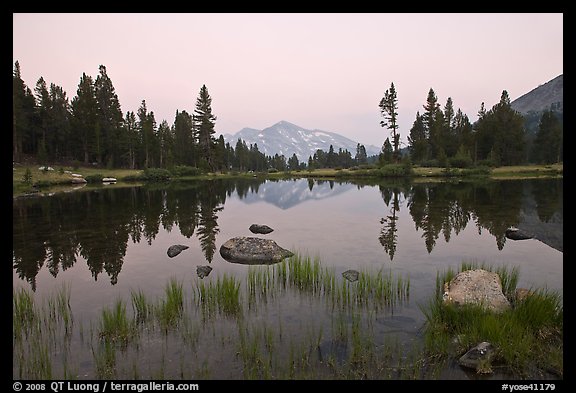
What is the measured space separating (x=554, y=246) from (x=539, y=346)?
15.6 m

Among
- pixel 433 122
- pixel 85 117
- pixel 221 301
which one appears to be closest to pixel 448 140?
pixel 433 122

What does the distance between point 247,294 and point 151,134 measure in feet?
382

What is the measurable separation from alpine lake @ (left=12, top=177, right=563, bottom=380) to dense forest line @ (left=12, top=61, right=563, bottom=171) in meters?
76.8

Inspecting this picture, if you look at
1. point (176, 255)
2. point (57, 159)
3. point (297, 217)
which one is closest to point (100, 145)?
point (57, 159)

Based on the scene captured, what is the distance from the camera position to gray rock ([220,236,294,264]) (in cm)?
1903

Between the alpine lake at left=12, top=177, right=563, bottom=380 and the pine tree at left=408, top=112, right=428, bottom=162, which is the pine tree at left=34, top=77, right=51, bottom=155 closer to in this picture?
the alpine lake at left=12, top=177, right=563, bottom=380

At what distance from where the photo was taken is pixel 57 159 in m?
102

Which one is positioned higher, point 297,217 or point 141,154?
point 141,154

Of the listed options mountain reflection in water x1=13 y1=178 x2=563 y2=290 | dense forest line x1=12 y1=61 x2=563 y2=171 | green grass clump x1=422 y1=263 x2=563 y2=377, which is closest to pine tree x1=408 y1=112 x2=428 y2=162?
dense forest line x1=12 y1=61 x2=563 y2=171

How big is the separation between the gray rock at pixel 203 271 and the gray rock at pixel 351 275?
710 centimetres

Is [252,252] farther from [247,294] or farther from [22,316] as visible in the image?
[22,316]

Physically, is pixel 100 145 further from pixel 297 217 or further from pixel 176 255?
pixel 176 255

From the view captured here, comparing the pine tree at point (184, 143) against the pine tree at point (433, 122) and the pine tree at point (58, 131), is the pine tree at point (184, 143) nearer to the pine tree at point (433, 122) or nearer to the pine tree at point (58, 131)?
the pine tree at point (58, 131)

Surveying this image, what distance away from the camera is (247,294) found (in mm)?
13875
